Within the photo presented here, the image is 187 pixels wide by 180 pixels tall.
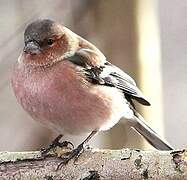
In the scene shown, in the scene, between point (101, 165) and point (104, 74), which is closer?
point (101, 165)

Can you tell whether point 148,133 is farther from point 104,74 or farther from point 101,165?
point 101,165

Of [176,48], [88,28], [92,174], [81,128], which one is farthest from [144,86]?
[176,48]

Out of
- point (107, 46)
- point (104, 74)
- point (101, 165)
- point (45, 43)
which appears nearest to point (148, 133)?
point (104, 74)

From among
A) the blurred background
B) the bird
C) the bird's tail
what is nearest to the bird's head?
the bird

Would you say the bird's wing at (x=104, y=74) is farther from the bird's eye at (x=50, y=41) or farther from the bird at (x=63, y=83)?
the bird's eye at (x=50, y=41)

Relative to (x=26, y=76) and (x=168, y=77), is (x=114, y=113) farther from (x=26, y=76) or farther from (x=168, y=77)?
(x=168, y=77)

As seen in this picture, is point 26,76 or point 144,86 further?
point 144,86
